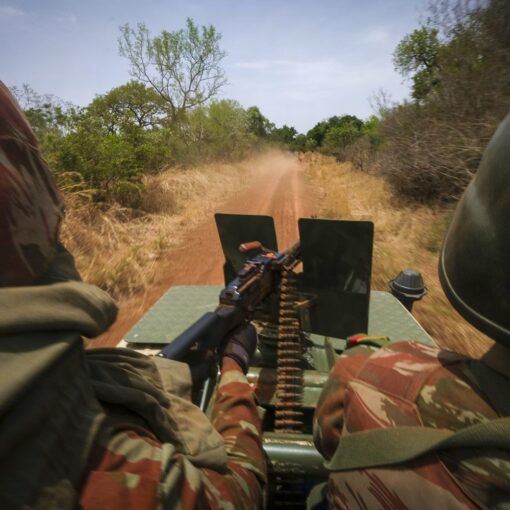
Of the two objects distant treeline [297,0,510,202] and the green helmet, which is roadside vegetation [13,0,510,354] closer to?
distant treeline [297,0,510,202]

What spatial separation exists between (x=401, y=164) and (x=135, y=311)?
28.8 ft

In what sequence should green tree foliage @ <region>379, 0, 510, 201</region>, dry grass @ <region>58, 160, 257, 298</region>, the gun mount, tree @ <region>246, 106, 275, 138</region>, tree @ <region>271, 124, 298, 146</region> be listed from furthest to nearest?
tree @ <region>271, 124, 298, 146</region> → tree @ <region>246, 106, 275, 138</region> → green tree foliage @ <region>379, 0, 510, 201</region> → dry grass @ <region>58, 160, 257, 298</region> → the gun mount

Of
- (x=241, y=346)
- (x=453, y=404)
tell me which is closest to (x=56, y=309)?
(x=453, y=404)

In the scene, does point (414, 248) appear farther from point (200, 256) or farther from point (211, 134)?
point (211, 134)

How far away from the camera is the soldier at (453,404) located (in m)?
0.81

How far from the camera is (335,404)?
4.01ft

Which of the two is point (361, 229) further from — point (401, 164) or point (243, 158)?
point (243, 158)

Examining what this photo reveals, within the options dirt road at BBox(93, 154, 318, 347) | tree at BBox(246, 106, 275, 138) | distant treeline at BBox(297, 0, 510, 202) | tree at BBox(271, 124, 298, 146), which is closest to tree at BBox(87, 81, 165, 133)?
dirt road at BBox(93, 154, 318, 347)

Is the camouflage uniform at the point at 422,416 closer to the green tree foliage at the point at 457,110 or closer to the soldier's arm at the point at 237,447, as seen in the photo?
the soldier's arm at the point at 237,447

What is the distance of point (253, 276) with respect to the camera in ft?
7.96

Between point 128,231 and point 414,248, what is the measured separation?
227 inches

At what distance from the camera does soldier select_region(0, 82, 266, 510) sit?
63cm

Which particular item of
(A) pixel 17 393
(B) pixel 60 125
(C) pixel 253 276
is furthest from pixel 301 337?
(B) pixel 60 125

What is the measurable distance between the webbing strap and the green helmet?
0.79 ft
